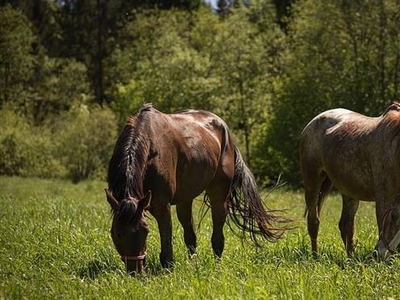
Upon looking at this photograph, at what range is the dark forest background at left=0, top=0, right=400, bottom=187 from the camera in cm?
2552

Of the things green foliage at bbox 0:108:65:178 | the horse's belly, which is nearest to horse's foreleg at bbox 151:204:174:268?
the horse's belly

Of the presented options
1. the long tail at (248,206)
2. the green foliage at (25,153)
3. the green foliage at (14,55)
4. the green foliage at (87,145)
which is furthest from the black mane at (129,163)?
the green foliage at (14,55)

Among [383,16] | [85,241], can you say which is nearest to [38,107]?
[383,16]

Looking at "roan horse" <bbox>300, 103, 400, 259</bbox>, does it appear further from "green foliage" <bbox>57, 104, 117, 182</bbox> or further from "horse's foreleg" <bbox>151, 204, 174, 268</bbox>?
"green foliage" <bbox>57, 104, 117, 182</bbox>

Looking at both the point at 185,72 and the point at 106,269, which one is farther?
the point at 185,72

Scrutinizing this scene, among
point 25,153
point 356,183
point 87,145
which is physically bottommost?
point 25,153

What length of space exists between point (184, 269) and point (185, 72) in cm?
2685

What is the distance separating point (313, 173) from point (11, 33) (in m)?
30.3

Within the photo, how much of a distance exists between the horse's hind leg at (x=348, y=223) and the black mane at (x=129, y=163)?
3129mm

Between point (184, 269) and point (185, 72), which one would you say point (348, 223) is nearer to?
point (184, 269)

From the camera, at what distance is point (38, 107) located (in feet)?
131

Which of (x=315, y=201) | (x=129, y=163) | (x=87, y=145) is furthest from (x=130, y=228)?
(x=87, y=145)

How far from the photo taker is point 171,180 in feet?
20.0

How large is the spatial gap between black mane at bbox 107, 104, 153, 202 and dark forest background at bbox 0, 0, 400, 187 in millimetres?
13106
